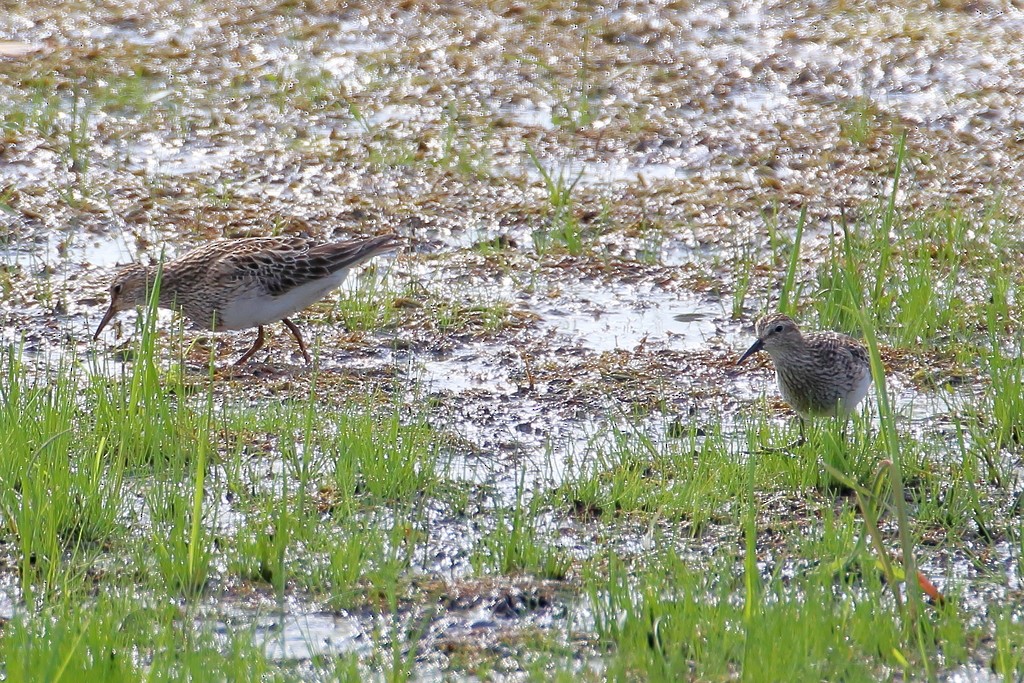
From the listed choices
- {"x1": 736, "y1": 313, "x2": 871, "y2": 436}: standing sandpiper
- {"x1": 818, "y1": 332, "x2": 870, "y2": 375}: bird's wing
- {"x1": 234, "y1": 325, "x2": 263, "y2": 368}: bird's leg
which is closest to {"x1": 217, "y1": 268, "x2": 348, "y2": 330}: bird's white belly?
{"x1": 234, "y1": 325, "x2": 263, "y2": 368}: bird's leg

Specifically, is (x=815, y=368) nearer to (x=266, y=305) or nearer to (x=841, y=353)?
(x=841, y=353)

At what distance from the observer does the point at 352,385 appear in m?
7.58

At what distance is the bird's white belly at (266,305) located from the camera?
7.67 metres

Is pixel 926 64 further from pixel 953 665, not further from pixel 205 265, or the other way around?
pixel 953 665

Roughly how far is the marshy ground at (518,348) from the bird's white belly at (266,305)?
0.75ft

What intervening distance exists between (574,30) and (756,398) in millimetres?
6760

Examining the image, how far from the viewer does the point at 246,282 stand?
7641 millimetres

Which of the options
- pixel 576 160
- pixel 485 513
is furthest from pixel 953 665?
pixel 576 160

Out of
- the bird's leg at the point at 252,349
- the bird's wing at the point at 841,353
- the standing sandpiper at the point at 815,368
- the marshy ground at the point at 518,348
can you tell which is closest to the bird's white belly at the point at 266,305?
the bird's leg at the point at 252,349

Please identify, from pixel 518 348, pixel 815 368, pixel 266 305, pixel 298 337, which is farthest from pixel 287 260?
pixel 815 368

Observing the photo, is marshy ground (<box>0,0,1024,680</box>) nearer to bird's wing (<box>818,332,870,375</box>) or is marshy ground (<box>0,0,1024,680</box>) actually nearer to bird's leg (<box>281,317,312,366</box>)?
bird's leg (<box>281,317,312,366</box>)

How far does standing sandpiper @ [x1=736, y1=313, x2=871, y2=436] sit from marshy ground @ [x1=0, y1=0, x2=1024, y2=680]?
21 centimetres

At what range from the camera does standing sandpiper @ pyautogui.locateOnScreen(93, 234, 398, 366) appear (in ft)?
25.2

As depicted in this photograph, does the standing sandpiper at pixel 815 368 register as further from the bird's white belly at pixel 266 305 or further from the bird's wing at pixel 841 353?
the bird's white belly at pixel 266 305
